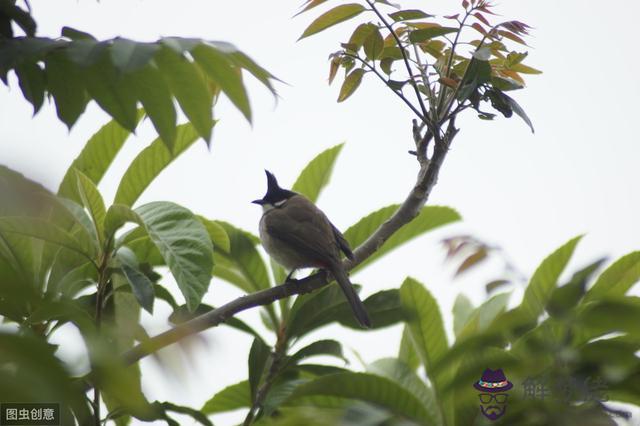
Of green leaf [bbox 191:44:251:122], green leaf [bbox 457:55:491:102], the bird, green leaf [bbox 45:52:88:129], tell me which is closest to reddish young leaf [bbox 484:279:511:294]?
green leaf [bbox 191:44:251:122]

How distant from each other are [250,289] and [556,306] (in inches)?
99.5

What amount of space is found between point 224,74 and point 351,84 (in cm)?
119

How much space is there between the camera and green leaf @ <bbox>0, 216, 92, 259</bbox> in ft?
7.80

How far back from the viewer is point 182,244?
2.30 meters

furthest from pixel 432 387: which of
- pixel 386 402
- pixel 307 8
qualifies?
pixel 307 8

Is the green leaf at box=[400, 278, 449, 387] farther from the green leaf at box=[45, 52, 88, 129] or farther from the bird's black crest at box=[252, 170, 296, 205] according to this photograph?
the bird's black crest at box=[252, 170, 296, 205]

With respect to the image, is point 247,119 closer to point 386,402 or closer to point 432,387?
point 386,402

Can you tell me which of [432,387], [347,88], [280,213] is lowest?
[432,387]

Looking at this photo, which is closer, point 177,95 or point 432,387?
point 177,95

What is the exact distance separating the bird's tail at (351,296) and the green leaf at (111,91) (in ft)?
5.18

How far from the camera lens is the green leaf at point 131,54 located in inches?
52.4

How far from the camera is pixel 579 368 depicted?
0.95 metres

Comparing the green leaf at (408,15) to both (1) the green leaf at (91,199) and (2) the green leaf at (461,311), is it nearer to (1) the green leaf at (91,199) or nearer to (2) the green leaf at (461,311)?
(1) the green leaf at (91,199)

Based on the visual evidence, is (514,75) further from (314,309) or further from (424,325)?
(314,309)
